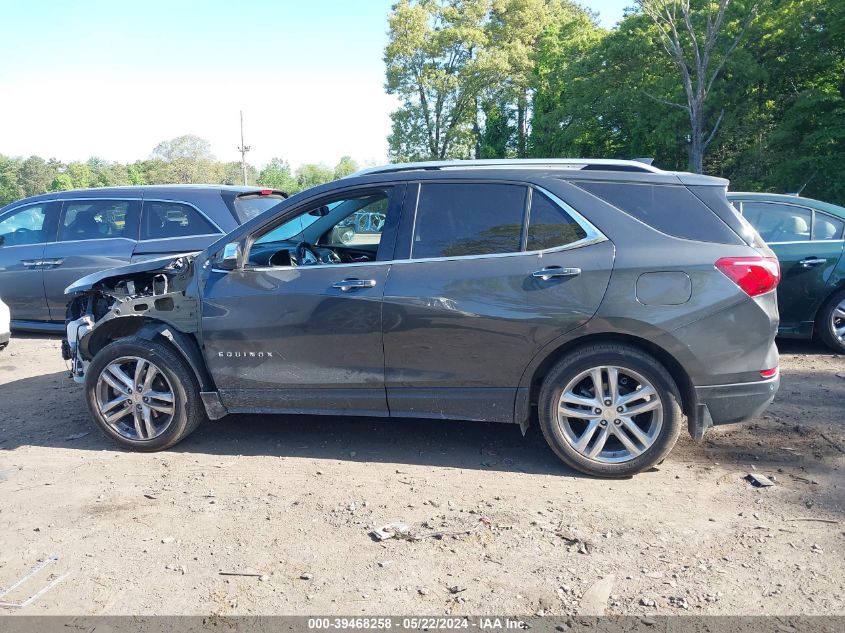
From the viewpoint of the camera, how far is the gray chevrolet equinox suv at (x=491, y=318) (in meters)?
3.95

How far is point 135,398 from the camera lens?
184 inches

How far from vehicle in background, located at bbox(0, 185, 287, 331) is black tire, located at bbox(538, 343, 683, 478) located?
5060mm

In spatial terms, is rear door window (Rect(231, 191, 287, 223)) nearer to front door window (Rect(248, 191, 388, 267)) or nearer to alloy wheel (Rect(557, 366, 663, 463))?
front door window (Rect(248, 191, 388, 267))

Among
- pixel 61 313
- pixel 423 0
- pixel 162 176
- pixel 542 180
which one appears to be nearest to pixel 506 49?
pixel 423 0

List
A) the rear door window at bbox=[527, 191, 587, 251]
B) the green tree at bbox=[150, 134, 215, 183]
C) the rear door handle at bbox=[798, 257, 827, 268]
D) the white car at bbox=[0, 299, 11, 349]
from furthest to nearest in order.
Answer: the green tree at bbox=[150, 134, 215, 183], the white car at bbox=[0, 299, 11, 349], the rear door handle at bbox=[798, 257, 827, 268], the rear door window at bbox=[527, 191, 587, 251]

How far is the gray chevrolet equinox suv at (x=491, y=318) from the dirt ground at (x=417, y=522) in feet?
1.17

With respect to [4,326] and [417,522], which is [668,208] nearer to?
[417,522]

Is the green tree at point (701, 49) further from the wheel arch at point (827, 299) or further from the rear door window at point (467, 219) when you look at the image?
the rear door window at point (467, 219)

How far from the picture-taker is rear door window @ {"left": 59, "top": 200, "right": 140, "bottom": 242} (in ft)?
27.6

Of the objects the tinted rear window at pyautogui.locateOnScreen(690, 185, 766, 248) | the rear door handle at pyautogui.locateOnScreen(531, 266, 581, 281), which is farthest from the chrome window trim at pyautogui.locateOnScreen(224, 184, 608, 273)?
the tinted rear window at pyautogui.locateOnScreen(690, 185, 766, 248)

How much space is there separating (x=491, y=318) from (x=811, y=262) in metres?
4.50

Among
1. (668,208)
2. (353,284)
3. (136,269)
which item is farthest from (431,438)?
(136,269)

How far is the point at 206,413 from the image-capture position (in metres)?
4.72

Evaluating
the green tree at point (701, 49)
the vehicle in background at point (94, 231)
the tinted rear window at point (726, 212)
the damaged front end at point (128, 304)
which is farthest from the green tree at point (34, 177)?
the tinted rear window at point (726, 212)
